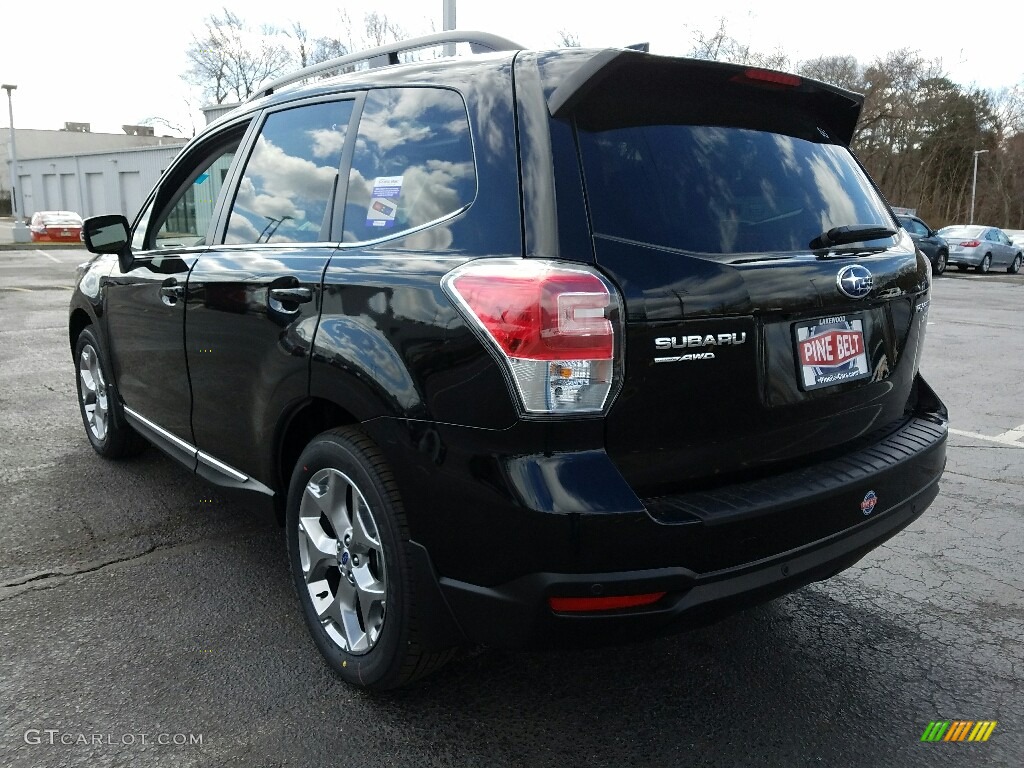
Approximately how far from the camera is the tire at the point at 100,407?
454 cm

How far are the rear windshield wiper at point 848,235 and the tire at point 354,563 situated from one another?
1.41 meters

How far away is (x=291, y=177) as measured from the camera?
3.04 metres

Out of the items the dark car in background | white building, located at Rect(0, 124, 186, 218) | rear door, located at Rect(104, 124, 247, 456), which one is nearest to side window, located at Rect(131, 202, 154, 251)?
rear door, located at Rect(104, 124, 247, 456)

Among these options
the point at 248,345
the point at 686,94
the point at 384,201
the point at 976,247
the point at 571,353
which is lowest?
the point at 976,247

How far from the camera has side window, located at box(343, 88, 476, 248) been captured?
7.64ft

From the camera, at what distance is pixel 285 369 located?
8.80ft

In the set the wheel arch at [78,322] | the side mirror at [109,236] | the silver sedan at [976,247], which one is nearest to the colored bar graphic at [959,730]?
the side mirror at [109,236]

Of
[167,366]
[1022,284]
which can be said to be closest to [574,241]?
[167,366]

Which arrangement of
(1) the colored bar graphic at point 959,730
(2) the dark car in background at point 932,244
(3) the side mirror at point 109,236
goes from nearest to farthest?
(1) the colored bar graphic at point 959,730 < (3) the side mirror at point 109,236 < (2) the dark car in background at point 932,244

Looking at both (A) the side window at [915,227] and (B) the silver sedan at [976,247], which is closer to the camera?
(A) the side window at [915,227]

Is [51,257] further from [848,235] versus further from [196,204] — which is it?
[848,235]

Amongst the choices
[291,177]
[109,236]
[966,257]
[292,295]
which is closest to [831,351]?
[292,295]

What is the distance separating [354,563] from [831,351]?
4.94 feet

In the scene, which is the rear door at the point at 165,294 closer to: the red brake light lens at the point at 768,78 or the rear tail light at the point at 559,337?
the rear tail light at the point at 559,337
